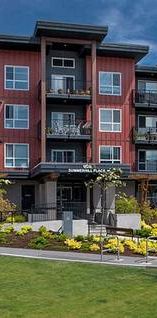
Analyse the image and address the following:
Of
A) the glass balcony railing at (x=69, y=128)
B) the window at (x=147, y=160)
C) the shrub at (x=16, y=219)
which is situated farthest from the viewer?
the window at (x=147, y=160)

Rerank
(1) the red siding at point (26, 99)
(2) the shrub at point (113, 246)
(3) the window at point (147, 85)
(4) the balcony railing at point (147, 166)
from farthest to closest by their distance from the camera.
A: (3) the window at point (147, 85), (4) the balcony railing at point (147, 166), (1) the red siding at point (26, 99), (2) the shrub at point (113, 246)

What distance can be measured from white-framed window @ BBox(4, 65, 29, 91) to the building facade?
8cm

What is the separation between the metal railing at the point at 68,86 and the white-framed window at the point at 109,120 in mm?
2434

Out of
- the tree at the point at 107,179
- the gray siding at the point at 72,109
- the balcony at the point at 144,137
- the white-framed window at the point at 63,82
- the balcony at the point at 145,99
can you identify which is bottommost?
the tree at the point at 107,179

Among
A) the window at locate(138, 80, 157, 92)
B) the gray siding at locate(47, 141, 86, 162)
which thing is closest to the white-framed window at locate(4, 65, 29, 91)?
the gray siding at locate(47, 141, 86, 162)

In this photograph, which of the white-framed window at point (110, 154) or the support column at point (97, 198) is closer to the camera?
the support column at point (97, 198)

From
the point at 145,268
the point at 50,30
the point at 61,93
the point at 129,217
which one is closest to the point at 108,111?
the point at 61,93

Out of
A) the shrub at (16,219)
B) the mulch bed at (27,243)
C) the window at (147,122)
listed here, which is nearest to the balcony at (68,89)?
the window at (147,122)

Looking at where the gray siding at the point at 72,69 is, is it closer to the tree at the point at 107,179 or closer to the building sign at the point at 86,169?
the building sign at the point at 86,169

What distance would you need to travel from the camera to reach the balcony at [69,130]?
4119 cm

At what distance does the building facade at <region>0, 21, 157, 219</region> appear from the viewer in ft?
135

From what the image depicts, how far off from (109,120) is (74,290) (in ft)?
106

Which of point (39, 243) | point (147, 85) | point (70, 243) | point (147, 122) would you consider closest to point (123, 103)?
point (147, 122)

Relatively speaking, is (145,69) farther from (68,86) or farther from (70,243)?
Result: (70,243)
